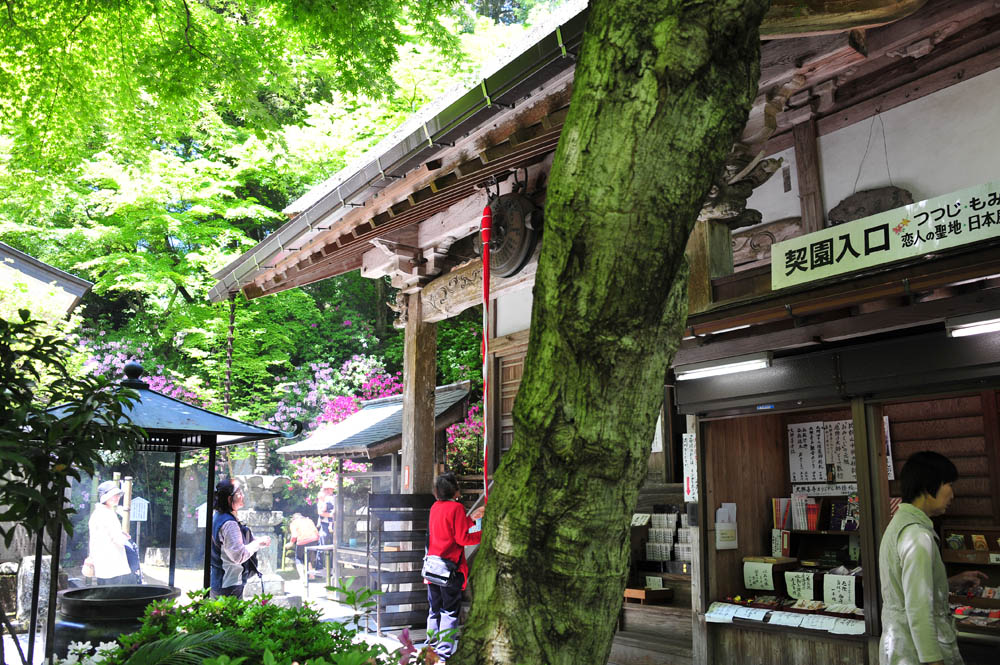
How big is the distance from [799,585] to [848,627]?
97 centimetres

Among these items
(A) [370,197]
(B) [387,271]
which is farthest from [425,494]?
(A) [370,197]

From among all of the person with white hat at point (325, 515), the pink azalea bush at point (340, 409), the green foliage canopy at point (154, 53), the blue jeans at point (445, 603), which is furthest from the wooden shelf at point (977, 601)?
the person with white hat at point (325, 515)

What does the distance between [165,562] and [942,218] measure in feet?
62.3

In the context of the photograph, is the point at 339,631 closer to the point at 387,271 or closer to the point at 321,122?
the point at 387,271

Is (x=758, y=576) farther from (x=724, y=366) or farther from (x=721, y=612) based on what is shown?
(x=724, y=366)

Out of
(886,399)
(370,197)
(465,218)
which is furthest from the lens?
(465,218)

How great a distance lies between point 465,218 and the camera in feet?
26.7

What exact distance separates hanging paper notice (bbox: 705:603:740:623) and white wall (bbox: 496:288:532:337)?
4.47m

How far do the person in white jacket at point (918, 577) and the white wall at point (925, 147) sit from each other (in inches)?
100

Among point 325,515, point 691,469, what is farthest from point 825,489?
point 325,515

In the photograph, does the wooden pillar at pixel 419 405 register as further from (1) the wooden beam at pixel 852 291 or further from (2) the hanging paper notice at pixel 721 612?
(1) the wooden beam at pixel 852 291

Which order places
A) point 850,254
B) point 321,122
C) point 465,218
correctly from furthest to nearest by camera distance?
point 321,122, point 465,218, point 850,254

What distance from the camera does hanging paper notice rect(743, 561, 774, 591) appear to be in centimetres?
722

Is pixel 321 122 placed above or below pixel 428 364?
above
